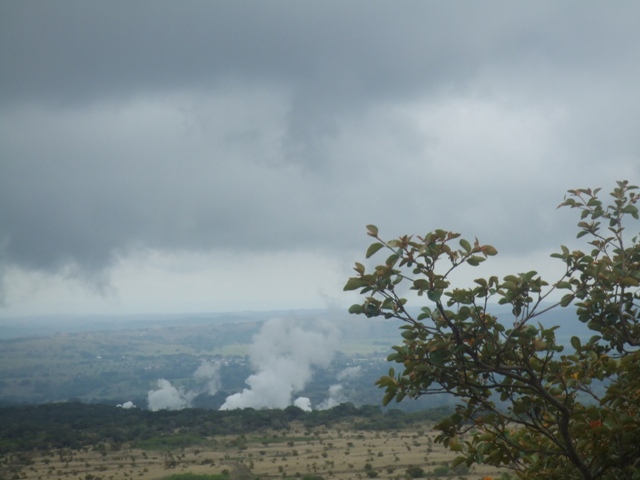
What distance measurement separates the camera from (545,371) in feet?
22.7

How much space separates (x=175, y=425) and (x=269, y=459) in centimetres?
2677

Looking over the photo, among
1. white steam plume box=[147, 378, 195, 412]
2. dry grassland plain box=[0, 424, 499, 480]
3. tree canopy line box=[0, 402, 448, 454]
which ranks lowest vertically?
white steam plume box=[147, 378, 195, 412]

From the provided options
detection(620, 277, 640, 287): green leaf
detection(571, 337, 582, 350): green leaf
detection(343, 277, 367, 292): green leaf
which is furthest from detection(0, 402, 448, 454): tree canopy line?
detection(343, 277, 367, 292): green leaf

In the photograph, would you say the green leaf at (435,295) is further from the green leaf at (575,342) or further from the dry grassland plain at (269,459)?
the dry grassland plain at (269,459)

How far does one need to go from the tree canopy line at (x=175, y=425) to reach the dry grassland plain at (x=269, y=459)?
3.16 m

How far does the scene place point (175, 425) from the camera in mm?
67812

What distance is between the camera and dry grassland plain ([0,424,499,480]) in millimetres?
37812

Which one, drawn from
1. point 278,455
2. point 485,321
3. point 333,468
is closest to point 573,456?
point 485,321

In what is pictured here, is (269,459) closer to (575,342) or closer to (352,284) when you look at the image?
(575,342)

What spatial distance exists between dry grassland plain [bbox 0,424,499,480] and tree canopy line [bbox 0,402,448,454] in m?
3.16

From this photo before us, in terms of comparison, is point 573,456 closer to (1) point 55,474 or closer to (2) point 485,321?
(2) point 485,321

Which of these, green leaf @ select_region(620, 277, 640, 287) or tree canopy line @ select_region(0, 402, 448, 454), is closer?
green leaf @ select_region(620, 277, 640, 287)

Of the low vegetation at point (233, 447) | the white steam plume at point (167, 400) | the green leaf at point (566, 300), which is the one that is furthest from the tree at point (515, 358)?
the white steam plume at point (167, 400)

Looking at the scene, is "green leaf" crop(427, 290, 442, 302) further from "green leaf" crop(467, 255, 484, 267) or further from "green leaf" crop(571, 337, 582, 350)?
"green leaf" crop(571, 337, 582, 350)
